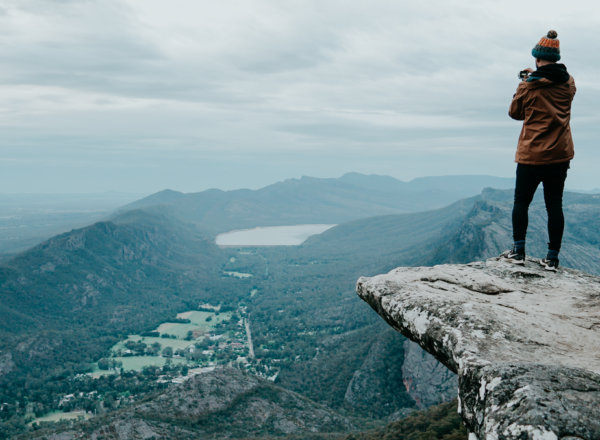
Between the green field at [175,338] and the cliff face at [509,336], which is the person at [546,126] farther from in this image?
the green field at [175,338]

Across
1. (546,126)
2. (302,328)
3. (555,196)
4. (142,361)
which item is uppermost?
(546,126)

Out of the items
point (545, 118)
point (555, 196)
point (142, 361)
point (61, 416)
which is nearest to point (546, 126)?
point (545, 118)

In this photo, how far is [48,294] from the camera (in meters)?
173

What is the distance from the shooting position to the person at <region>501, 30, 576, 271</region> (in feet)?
27.0

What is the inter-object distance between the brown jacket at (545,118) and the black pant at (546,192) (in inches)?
11.5

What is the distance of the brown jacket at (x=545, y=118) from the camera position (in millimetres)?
8234

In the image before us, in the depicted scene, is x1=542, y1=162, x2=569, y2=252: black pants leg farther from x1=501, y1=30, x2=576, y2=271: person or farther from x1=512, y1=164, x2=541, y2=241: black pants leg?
x1=512, y1=164, x2=541, y2=241: black pants leg

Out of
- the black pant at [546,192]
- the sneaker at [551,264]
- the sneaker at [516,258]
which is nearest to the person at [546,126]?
the black pant at [546,192]

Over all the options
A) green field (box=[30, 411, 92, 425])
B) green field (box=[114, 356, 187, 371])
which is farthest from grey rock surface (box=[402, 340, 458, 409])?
green field (box=[114, 356, 187, 371])

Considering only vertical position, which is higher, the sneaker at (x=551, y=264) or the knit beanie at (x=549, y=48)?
the knit beanie at (x=549, y=48)

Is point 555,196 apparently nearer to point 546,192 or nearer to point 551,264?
point 546,192

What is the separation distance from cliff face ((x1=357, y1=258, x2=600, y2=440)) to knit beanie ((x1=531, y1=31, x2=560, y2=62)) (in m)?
4.21

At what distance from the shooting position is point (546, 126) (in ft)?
27.2

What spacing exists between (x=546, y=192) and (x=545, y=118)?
66.4 inches
